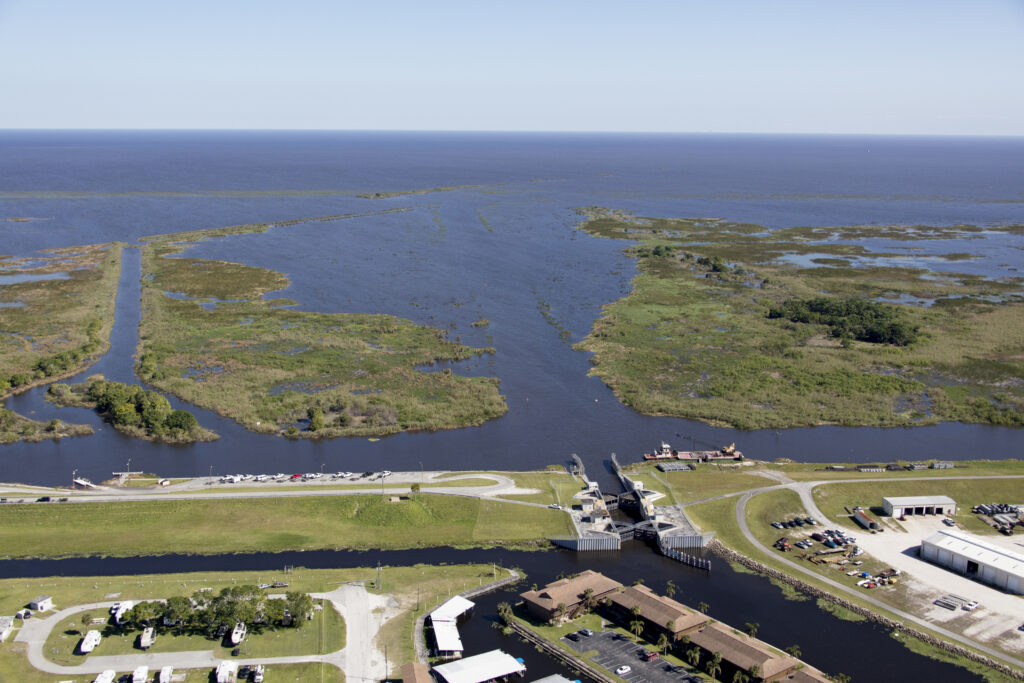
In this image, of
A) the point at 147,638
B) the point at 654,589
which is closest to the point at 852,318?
the point at 654,589

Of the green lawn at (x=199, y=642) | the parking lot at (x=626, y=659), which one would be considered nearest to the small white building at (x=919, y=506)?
the parking lot at (x=626, y=659)

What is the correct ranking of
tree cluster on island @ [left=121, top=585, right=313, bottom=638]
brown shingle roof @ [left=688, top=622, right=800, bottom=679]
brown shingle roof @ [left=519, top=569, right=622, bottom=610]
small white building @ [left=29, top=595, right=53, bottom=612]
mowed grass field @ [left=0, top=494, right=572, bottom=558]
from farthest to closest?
mowed grass field @ [left=0, top=494, right=572, bottom=558], brown shingle roof @ [left=519, top=569, right=622, bottom=610], small white building @ [left=29, top=595, right=53, bottom=612], tree cluster on island @ [left=121, top=585, right=313, bottom=638], brown shingle roof @ [left=688, top=622, right=800, bottom=679]

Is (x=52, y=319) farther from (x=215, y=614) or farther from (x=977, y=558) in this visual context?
(x=977, y=558)

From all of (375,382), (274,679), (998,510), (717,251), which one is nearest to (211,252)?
(375,382)

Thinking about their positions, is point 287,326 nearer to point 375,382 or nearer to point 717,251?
point 375,382

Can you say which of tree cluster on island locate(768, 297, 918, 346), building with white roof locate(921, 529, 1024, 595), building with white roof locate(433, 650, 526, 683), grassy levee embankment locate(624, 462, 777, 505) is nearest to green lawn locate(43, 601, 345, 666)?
building with white roof locate(433, 650, 526, 683)

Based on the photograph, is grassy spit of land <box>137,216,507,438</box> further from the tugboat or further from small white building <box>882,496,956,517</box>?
small white building <box>882,496,956,517</box>

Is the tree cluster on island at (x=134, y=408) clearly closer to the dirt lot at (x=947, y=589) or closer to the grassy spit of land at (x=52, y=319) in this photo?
the grassy spit of land at (x=52, y=319)
